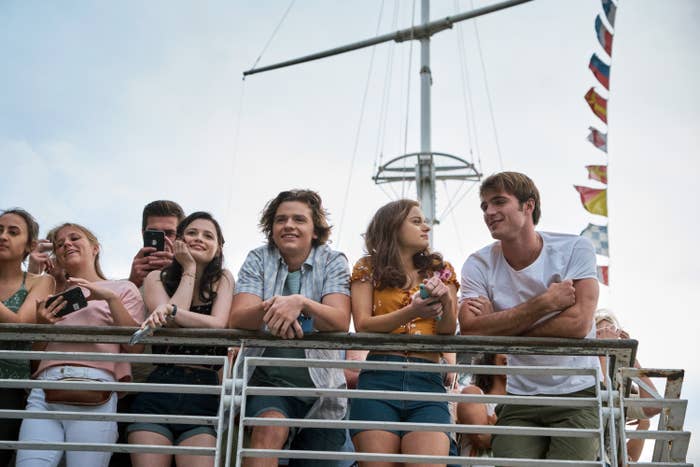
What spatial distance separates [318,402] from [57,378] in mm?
1237

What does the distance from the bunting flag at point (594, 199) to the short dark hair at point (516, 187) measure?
8308 mm

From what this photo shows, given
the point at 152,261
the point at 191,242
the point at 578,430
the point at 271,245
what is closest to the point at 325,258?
the point at 271,245

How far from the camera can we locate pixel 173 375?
3.67m

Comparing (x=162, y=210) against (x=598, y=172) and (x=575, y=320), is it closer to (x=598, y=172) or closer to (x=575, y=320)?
(x=575, y=320)

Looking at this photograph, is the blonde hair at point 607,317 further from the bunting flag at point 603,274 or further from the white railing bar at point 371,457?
the bunting flag at point 603,274

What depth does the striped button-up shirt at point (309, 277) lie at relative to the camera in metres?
3.66

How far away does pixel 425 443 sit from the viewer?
3312 mm

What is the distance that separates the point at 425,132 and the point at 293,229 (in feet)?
53.5

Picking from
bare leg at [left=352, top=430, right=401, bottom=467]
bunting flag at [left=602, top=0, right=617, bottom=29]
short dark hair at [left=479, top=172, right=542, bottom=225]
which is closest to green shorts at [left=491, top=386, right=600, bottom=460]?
bare leg at [left=352, top=430, right=401, bottom=467]

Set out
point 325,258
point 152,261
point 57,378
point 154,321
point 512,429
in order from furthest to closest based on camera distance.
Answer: point 152,261 → point 325,258 → point 57,378 → point 154,321 → point 512,429

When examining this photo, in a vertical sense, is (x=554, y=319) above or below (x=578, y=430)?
above

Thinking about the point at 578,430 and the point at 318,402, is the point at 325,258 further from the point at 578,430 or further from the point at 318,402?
the point at 578,430

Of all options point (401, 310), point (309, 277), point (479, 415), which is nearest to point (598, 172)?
point (479, 415)

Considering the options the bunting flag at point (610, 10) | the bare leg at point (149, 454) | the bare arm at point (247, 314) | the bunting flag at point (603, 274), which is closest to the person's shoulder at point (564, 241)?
the bare arm at point (247, 314)
